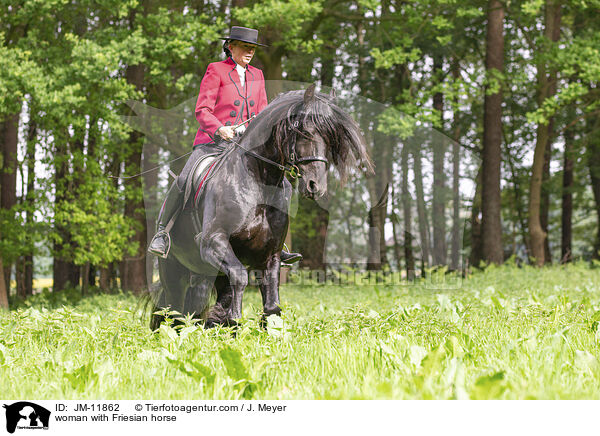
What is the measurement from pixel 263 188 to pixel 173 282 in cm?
168

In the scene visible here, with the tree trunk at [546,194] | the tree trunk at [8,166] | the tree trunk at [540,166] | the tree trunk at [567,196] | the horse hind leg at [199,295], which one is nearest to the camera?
the horse hind leg at [199,295]

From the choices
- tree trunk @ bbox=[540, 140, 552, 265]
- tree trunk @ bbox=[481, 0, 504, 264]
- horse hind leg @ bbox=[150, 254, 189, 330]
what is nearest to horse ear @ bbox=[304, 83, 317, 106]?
horse hind leg @ bbox=[150, 254, 189, 330]

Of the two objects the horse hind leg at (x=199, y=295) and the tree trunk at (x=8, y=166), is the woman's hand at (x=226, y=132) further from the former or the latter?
the tree trunk at (x=8, y=166)

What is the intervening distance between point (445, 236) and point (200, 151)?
3290 mm

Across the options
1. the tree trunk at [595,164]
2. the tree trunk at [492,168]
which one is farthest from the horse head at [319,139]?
the tree trunk at [595,164]

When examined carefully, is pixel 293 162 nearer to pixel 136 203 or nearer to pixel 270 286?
pixel 270 286

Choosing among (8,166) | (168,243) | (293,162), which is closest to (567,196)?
(8,166)

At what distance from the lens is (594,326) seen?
466cm

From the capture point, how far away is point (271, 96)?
585 centimetres

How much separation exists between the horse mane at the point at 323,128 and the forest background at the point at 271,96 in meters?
1.38

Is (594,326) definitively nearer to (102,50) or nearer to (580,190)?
(102,50)
